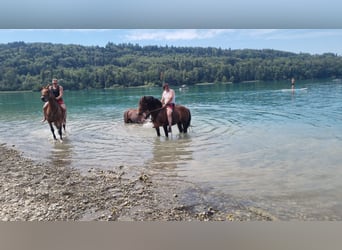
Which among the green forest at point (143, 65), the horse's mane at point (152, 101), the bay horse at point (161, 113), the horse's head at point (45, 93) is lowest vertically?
the bay horse at point (161, 113)

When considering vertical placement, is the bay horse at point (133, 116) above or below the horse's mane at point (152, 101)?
below

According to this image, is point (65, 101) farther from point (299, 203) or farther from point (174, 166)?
point (299, 203)

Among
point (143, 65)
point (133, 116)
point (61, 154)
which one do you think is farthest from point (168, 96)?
point (61, 154)

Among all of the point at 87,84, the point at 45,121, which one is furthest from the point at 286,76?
the point at 45,121

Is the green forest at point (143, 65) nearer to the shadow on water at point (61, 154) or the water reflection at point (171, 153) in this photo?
the water reflection at point (171, 153)

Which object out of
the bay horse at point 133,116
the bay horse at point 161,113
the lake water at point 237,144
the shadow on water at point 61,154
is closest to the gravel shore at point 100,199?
the lake water at point 237,144

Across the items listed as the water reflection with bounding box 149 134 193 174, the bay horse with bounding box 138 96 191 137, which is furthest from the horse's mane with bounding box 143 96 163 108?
the water reflection with bounding box 149 134 193 174
